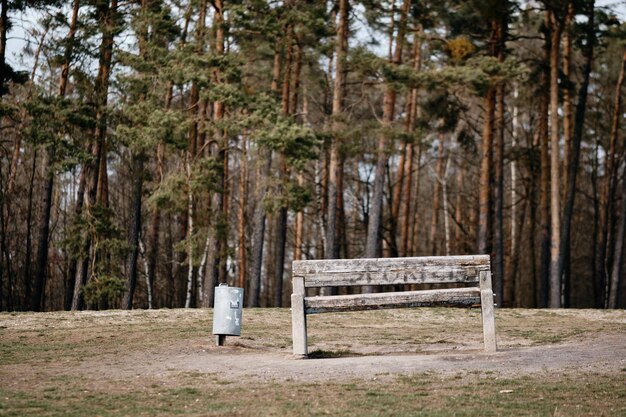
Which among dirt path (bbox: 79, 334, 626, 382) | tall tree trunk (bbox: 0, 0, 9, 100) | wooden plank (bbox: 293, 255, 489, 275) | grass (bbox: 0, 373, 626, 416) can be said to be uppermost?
tall tree trunk (bbox: 0, 0, 9, 100)

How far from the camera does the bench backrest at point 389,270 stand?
10.5 meters

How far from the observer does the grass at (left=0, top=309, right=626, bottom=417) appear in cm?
731

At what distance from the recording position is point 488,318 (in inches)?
418

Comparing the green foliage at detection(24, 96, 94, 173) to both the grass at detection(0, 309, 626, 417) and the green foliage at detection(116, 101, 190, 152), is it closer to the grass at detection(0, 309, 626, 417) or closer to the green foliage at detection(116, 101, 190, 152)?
the green foliage at detection(116, 101, 190, 152)

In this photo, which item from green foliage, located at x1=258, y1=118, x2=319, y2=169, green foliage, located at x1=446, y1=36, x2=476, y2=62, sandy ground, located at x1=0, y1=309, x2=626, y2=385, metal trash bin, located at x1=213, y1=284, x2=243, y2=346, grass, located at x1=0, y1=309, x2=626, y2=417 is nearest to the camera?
grass, located at x1=0, y1=309, x2=626, y2=417

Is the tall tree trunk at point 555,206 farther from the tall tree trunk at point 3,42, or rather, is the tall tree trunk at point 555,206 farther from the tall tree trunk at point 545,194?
the tall tree trunk at point 3,42

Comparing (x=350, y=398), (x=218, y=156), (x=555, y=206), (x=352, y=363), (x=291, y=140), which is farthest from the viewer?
(x=555, y=206)

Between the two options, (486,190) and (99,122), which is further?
(99,122)

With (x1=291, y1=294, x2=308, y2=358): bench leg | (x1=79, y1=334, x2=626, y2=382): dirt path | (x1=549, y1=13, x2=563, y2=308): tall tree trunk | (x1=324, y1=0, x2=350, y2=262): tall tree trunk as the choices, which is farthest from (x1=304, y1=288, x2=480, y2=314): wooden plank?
(x1=549, y1=13, x2=563, y2=308): tall tree trunk

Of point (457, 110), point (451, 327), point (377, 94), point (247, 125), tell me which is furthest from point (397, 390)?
point (377, 94)

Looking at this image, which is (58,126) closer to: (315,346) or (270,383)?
(315,346)

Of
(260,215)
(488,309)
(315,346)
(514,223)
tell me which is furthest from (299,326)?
(514,223)

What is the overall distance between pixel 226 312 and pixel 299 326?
4.99 ft

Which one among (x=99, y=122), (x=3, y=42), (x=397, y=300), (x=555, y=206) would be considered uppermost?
(x=3, y=42)
